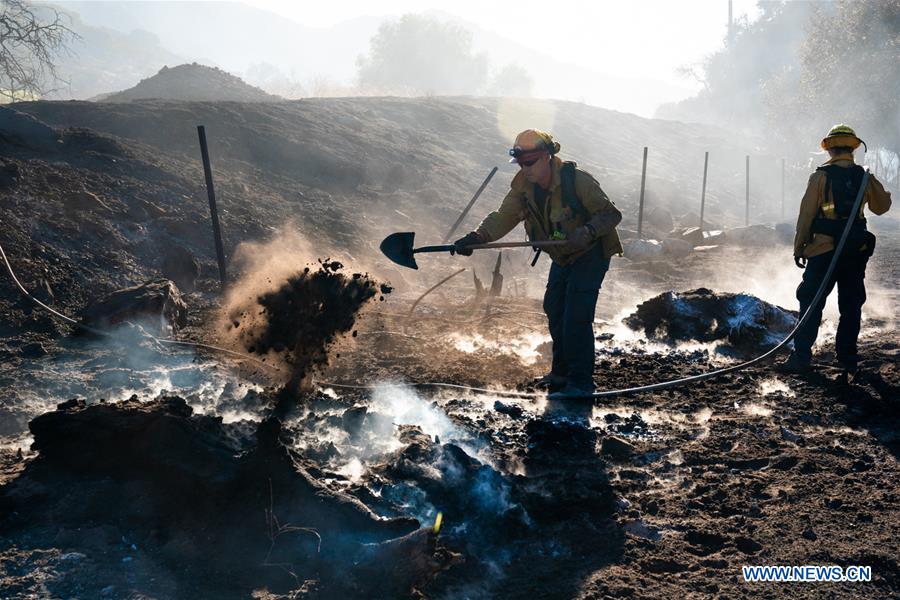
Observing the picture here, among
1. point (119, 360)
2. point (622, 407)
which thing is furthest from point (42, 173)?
point (622, 407)

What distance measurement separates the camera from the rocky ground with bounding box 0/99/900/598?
3.10 m

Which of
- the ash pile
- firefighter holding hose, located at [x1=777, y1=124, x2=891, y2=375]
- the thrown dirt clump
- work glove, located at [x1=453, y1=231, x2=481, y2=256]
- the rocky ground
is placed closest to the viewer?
the rocky ground

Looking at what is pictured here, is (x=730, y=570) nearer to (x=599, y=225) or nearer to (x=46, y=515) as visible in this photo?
(x=599, y=225)

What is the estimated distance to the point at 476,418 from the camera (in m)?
4.88

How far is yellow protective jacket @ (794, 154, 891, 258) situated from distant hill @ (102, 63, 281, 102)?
61.2ft

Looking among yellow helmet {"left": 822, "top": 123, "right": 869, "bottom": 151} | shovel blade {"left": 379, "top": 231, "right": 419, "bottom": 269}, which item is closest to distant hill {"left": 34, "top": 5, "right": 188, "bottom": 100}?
shovel blade {"left": 379, "top": 231, "right": 419, "bottom": 269}

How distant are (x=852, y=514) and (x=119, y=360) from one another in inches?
197

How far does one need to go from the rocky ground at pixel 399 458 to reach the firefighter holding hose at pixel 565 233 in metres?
0.37

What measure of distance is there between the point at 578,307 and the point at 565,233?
59 centimetres

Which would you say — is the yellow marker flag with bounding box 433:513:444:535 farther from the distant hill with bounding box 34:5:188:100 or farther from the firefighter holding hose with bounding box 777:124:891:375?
the distant hill with bounding box 34:5:188:100

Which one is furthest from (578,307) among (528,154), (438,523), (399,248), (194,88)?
(194,88)

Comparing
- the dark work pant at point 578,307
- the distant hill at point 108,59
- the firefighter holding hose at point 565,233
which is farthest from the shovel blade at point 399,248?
the distant hill at point 108,59

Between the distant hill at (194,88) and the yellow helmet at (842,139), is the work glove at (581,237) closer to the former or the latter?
the yellow helmet at (842,139)

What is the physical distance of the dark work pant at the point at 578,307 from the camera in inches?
206
